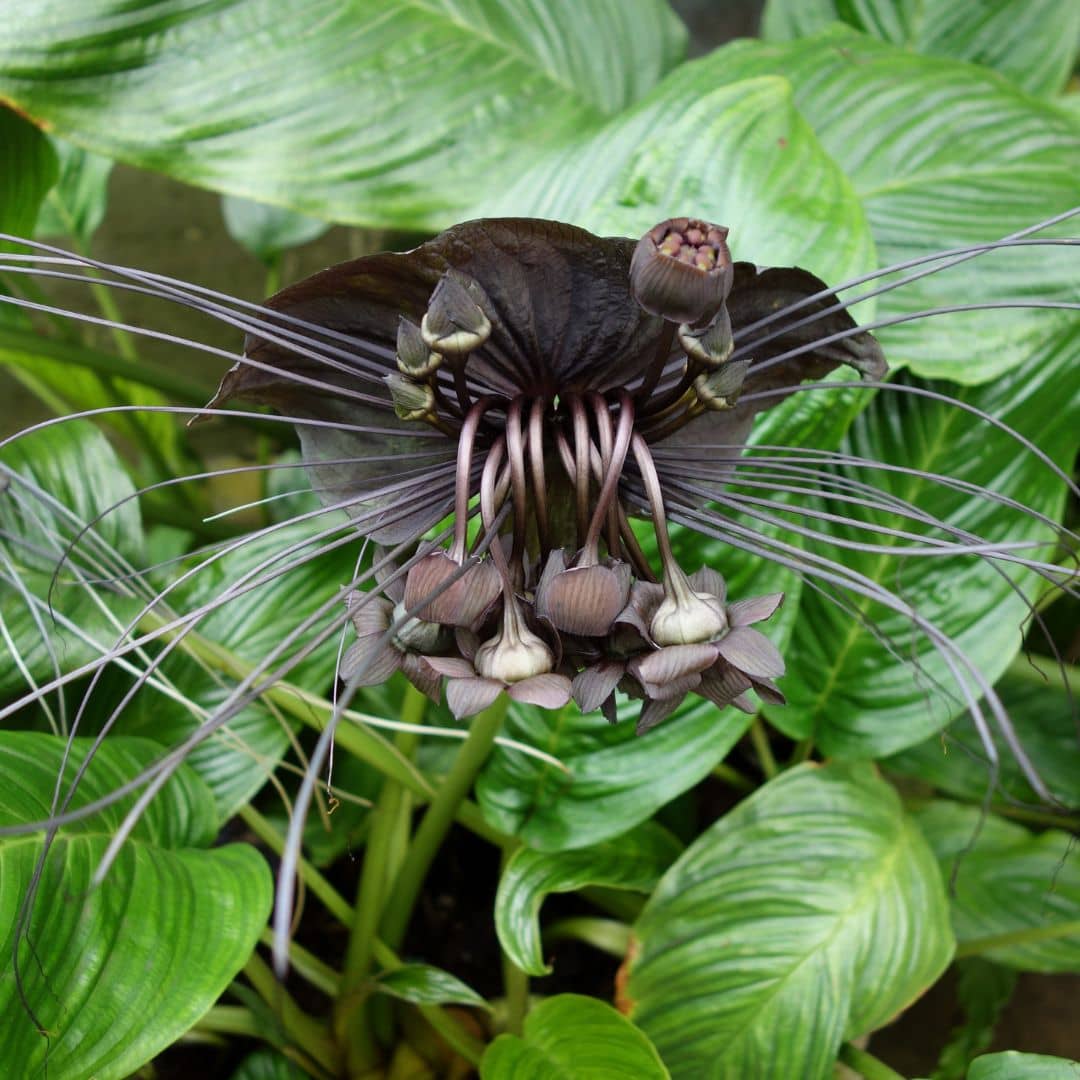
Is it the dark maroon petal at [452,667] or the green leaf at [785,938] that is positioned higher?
the dark maroon petal at [452,667]

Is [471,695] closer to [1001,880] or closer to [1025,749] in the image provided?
[1001,880]

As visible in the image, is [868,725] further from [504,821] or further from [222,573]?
[222,573]

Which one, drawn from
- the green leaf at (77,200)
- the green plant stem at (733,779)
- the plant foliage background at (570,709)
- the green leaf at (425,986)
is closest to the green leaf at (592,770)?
the plant foliage background at (570,709)

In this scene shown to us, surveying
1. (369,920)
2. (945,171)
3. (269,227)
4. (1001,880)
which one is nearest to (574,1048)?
(369,920)

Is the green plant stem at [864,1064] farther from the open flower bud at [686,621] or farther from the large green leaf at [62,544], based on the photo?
the large green leaf at [62,544]

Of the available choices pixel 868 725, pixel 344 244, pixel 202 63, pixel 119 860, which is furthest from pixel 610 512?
pixel 344 244

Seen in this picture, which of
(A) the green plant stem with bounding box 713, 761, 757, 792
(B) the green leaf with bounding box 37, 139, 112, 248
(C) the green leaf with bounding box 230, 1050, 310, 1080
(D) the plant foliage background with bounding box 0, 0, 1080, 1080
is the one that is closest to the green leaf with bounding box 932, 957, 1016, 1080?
(D) the plant foliage background with bounding box 0, 0, 1080, 1080
